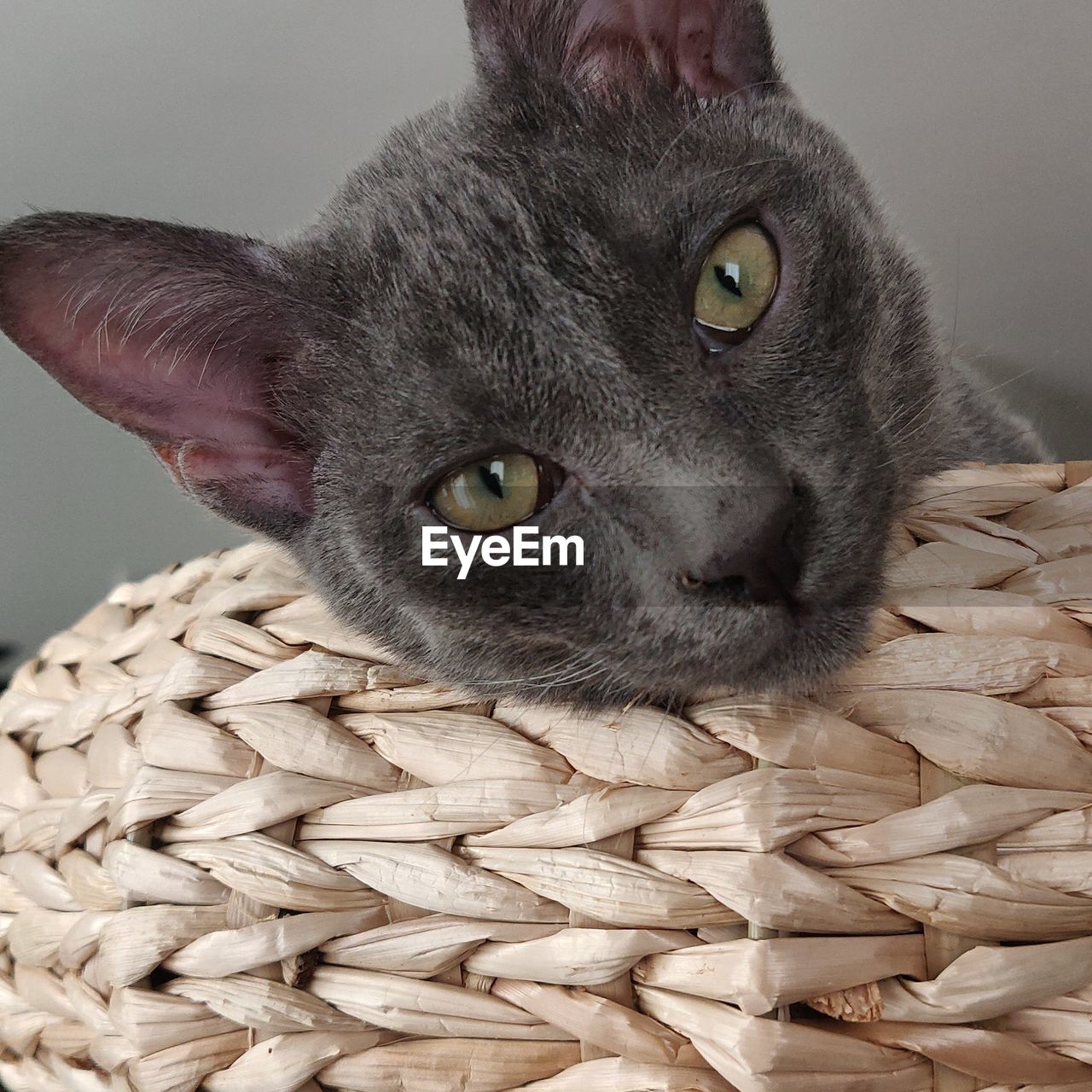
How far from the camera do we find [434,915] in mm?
598

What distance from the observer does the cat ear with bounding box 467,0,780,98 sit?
722 millimetres

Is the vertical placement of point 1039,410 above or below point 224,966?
above

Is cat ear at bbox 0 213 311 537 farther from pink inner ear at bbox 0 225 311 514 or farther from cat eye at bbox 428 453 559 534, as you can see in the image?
cat eye at bbox 428 453 559 534

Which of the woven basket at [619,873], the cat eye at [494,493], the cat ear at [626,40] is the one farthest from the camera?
the cat ear at [626,40]

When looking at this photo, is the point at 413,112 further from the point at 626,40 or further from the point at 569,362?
the point at 569,362

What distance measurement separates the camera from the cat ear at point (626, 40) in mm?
722

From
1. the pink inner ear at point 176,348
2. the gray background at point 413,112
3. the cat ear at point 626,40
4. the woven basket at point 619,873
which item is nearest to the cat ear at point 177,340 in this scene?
the pink inner ear at point 176,348

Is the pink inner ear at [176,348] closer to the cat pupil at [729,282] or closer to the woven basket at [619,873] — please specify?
the woven basket at [619,873]

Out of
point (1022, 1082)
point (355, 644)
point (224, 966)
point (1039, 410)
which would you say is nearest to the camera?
point (1022, 1082)

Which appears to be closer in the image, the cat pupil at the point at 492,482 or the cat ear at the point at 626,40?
the cat pupil at the point at 492,482

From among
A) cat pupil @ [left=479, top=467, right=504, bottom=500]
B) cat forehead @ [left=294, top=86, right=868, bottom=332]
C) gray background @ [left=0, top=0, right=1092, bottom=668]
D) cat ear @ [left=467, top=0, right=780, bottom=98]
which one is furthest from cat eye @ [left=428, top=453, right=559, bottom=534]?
gray background @ [left=0, top=0, right=1092, bottom=668]

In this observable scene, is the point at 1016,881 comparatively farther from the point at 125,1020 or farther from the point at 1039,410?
the point at 1039,410

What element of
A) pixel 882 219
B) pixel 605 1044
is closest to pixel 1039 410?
pixel 882 219

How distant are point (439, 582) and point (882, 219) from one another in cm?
50
